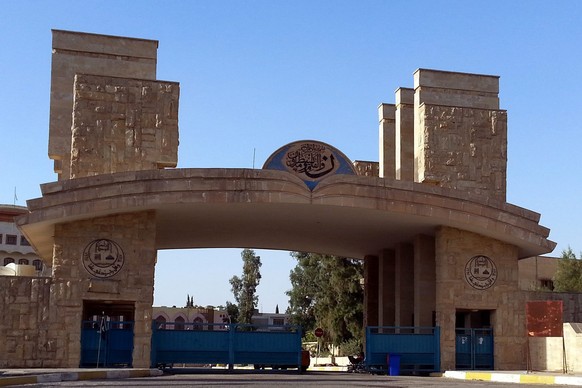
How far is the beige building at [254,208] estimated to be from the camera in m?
24.5

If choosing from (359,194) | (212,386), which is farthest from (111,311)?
(212,386)

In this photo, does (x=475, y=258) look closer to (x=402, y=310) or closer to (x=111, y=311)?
(x=402, y=310)

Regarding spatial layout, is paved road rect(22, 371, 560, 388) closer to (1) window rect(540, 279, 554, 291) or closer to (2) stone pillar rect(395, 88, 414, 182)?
(2) stone pillar rect(395, 88, 414, 182)

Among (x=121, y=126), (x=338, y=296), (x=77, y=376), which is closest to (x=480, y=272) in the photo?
(x=121, y=126)

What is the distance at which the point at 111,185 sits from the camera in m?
24.4

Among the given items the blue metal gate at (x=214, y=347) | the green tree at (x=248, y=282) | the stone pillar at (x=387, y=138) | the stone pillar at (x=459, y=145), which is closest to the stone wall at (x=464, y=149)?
the stone pillar at (x=459, y=145)

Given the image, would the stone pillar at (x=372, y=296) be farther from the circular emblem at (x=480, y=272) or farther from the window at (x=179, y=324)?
the circular emblem at (x=480, y=272)

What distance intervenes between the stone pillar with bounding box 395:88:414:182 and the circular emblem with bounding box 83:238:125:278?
11.9m

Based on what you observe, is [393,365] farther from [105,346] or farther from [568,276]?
[568,276]

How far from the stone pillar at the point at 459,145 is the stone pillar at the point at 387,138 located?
3.24 metres

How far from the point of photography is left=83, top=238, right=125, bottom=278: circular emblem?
978 inches

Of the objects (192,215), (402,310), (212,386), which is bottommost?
(212,386)

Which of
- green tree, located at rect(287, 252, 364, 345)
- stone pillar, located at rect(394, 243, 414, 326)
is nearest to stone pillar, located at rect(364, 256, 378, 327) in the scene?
stone pillar, located at rect(394, 243, 414, 326)

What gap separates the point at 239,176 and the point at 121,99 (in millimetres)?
5578
